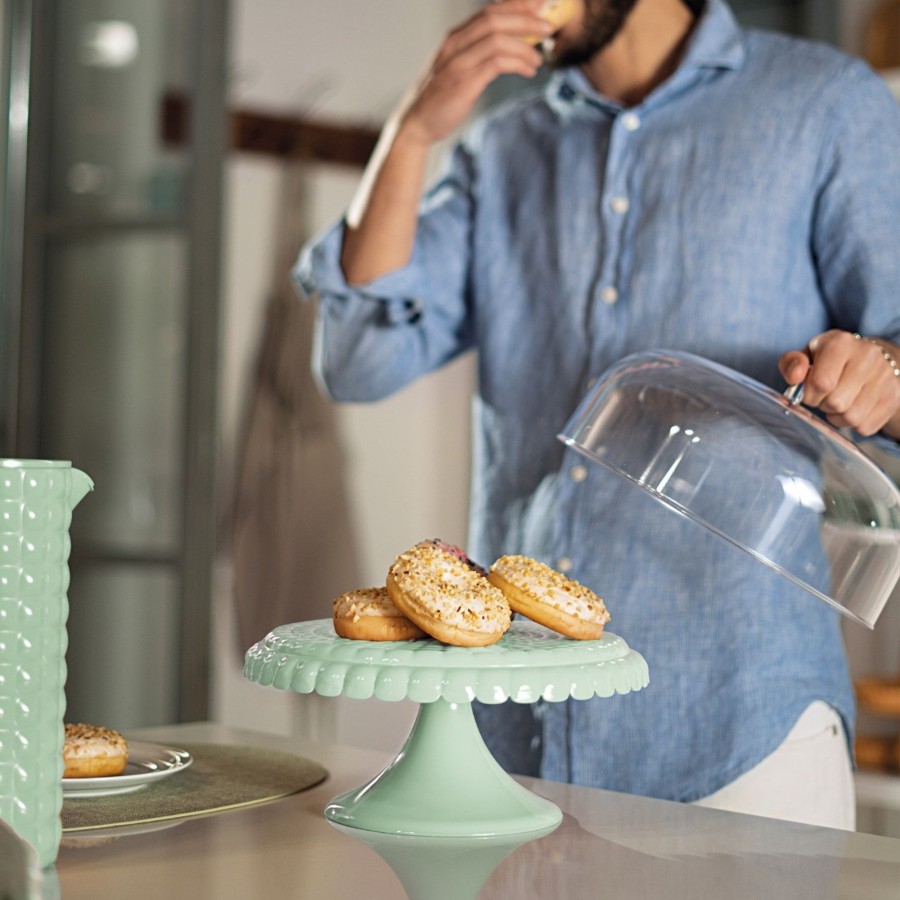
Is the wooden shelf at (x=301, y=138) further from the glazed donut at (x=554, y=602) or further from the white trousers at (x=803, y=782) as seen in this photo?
the glazed donut at (x=554, y=602)

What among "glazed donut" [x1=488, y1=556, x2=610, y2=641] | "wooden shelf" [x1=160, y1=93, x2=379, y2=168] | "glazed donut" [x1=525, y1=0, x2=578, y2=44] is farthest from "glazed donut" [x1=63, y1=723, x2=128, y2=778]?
"wooden shelf" [x1=160, y1=93, x2=379, y2=168]

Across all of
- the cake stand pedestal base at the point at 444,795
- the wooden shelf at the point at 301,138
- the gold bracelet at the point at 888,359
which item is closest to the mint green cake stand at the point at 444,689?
the cake stand pedestal base at the point at 444,795

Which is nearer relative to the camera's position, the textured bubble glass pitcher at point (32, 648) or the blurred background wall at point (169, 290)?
the textured bubble glass pitcher at point (32, 648)

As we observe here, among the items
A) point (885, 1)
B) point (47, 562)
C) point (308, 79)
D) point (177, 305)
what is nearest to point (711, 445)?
point (47, 562)

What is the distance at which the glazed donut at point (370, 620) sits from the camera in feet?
2.41

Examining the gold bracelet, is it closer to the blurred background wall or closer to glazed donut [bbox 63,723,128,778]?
glazed donut [bbox 63,723,128,778]

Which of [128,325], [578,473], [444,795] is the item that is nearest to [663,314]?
[578,473]

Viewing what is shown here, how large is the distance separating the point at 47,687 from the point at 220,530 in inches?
84.8

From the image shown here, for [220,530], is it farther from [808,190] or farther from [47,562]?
[47,562]

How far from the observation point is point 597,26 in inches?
50.3

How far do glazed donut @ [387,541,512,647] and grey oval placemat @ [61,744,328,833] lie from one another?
0.18 metres

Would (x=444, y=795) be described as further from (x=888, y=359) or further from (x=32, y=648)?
(x=888, y=359)

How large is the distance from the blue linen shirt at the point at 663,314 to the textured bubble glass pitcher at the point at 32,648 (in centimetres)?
63

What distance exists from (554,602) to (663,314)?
54 centimetres
